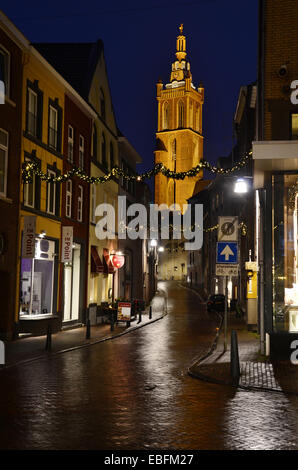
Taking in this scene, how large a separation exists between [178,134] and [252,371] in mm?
103963

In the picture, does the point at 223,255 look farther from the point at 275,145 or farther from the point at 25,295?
the point at 25,295

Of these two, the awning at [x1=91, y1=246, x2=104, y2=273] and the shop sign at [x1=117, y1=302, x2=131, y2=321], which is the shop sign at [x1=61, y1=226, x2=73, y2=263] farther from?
the awning at [x1=91, y1=246, x2=104, y2=273]

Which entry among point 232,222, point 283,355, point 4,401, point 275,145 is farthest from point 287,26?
point 4,401

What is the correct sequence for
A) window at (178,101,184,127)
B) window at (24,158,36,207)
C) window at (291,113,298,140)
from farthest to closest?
window at (178,101,184,127), window at (24,158,36,207), window at (291,113,298,140)

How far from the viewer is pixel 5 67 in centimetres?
→ 2197

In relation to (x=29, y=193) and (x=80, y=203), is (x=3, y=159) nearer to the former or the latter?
(x=29, y=193)

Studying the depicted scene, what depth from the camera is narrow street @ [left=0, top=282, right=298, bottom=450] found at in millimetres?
7965

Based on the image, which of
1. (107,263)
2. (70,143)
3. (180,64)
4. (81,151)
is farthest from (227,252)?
(180,64)

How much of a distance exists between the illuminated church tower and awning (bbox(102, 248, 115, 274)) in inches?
2988

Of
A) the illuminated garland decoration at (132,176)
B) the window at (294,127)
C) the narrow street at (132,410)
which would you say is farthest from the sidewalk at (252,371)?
the window at (294,127)

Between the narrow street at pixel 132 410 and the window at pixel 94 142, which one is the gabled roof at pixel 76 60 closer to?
the window at pixel 94 142

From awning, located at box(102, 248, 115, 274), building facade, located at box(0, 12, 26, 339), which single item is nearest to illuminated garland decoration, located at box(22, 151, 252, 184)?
building facade, located at box(0, 12, 26, 339)

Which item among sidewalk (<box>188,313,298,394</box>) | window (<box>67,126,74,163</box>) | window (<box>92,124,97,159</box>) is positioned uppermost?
window (<box>92,124,97,159</box>)

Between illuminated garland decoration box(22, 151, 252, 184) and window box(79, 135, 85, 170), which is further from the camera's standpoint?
window box(79, 135, 85, 170)
